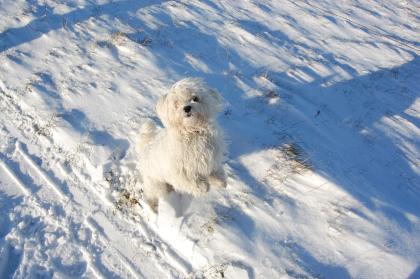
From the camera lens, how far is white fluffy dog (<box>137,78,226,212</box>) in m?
4.07

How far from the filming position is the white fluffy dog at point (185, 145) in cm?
407

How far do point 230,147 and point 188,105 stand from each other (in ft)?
6.75

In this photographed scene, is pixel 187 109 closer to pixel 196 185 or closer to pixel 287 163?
pixel 196 185

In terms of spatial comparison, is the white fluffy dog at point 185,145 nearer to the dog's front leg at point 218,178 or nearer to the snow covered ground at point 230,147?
the dog's front leg at point 218,178

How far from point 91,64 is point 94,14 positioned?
7.47 ft

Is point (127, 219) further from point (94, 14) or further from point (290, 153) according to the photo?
point (94, 14)

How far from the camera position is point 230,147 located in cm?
588

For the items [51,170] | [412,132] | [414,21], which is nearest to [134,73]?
[51,170]

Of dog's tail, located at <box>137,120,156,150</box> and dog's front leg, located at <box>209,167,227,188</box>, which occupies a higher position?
dog's tail, located at <box>137,120,156,150</box>

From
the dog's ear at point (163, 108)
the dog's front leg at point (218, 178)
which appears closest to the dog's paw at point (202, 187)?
the dog's front leg at point (218, 178)

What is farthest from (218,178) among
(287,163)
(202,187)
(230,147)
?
(287,163)

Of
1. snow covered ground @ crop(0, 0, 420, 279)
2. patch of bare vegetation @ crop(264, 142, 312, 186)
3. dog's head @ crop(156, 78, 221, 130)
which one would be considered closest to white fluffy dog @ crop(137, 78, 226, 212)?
dog's head @ crop(156, 78, 221, 130)

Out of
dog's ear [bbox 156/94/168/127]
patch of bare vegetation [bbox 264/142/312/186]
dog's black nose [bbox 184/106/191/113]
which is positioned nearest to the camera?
dog's black nose [bbox 184/106/191/113]

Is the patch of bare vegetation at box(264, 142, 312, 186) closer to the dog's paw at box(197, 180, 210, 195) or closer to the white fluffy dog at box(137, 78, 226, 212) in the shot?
the white fluffy dog at box(137, 78, 226, 212)
